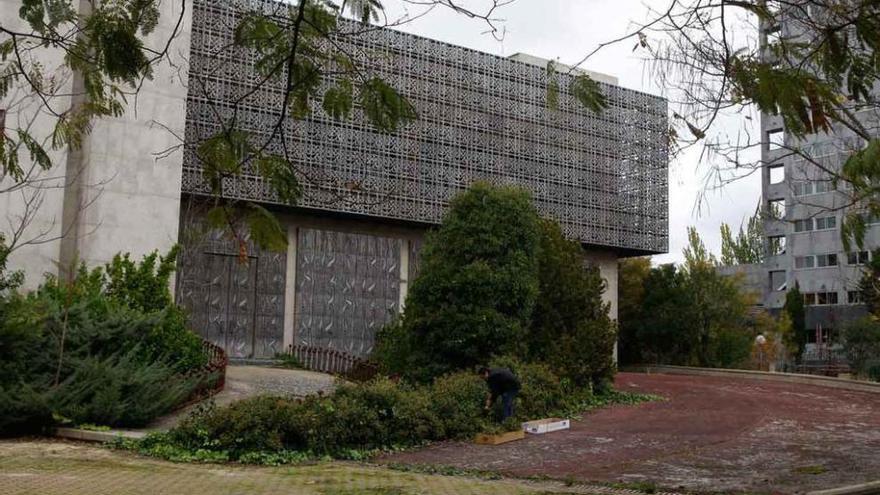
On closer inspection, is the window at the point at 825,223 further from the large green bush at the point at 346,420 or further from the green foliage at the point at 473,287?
the large green bush at the point at 346,420

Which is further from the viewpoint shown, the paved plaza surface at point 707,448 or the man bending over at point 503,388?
the man bending over at point 503,388

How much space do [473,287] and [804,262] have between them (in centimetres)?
4613

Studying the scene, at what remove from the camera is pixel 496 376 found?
1827cm

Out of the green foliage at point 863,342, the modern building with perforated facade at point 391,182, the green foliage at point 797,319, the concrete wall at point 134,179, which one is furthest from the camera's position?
the green foliage at point 797,319

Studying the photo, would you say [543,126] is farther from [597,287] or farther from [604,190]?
[597,287]

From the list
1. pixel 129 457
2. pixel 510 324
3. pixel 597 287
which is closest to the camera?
pixel 129 457

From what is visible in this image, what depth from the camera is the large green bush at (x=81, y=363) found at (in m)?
17.7

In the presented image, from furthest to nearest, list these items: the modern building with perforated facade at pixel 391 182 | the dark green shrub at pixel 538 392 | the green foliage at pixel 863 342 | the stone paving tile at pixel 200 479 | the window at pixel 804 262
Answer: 1. the window at pixel 804 262
2. the green foliage at pixel 863 342
3. the modern building with perforated facade at pixel 391 182
4. the dark green shrub at pixel 538 392
5. the stone paving tile at pixel 200 479

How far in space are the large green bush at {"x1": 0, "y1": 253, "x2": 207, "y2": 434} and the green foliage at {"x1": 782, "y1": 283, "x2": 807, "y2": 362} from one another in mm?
42277

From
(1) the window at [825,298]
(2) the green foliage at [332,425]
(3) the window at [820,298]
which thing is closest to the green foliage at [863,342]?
(1) the window at [825,298]

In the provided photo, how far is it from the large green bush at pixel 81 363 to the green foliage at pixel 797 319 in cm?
4228

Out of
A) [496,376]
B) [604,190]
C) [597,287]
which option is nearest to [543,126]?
[604,190]

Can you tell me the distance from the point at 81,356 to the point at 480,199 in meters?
9.54

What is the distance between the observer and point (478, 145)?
38.2 metres
